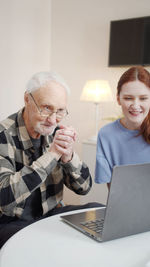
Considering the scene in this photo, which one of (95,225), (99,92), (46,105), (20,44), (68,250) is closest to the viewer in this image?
(68,250)

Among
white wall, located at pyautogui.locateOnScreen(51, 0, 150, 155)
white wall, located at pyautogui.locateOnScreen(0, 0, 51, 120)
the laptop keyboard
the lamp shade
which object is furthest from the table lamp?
the laptop keyboard

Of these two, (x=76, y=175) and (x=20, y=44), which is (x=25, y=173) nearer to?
(x=76, y=175)

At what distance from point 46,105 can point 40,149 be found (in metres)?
0.24

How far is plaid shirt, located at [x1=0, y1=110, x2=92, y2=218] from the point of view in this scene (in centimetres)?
123

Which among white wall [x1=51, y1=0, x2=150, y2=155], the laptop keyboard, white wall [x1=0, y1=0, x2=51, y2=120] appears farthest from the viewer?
white wall [x1=51, y1=0, x2=150, y2=155]

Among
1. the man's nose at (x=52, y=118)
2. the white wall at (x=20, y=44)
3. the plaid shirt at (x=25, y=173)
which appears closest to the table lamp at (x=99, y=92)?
the white wall at (x=20, y=44)

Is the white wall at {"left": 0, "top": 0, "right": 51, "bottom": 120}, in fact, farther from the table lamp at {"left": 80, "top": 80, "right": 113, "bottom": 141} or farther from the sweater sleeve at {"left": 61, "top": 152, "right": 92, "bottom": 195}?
the sweater sleeve at {"left": 61, "top": 152, "right": 92, "bottom": 195}

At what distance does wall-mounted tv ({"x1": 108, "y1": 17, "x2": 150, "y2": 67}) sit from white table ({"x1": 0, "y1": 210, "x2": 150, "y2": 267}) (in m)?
2.22

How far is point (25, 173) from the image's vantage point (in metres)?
→ 1.24

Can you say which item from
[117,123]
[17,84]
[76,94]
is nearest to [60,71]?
[76,94]

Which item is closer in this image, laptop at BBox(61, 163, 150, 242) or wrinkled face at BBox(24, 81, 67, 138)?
laptop at BBox(61, 163, 150, 242)

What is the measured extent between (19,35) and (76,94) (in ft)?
2.83

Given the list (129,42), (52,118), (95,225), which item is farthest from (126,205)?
(129,42)

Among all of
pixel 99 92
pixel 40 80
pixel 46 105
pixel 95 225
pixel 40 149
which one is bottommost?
pixel 95 225
